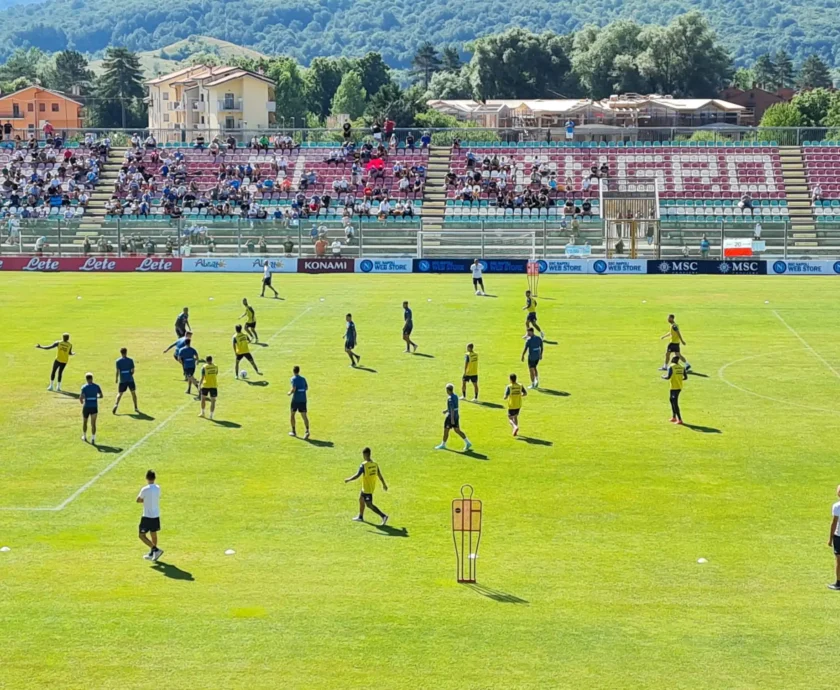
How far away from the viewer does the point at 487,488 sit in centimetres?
2645

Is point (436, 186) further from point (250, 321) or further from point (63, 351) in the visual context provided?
point (63, 351)

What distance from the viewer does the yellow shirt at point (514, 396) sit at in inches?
1201

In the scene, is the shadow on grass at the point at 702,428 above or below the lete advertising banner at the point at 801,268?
below

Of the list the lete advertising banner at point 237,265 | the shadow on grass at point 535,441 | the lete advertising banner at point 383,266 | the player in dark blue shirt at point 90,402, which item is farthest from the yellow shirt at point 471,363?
the lete advertising banner at point 237,265

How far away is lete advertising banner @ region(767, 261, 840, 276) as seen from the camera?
224ft

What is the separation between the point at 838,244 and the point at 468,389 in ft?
135

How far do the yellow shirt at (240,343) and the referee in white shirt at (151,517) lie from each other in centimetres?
1555

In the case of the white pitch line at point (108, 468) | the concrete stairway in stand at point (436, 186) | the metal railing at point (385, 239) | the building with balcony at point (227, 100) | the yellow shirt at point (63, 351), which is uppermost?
the building with balcony at point (227, 100)

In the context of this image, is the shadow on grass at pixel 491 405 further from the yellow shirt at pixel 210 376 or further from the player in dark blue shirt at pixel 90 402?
the player in dark blue shirt at pixel 90 402

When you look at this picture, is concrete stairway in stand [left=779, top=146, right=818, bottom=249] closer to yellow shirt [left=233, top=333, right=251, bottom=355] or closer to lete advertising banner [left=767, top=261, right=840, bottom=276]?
lete advertising banner [left=767, top=261, right=840, bottom=276]

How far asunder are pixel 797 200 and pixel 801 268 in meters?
12.4

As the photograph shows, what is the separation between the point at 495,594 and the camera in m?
20.4

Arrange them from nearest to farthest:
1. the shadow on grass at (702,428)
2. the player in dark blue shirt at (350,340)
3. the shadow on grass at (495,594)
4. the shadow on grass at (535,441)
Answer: the shadow on grass at (495,594) < the shadow on grass at (535,441) < the shadow on grass at (702,428) < the player in dark blue shirt at (350,340)

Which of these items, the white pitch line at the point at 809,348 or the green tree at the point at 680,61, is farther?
the green tree at the point at 680,61
